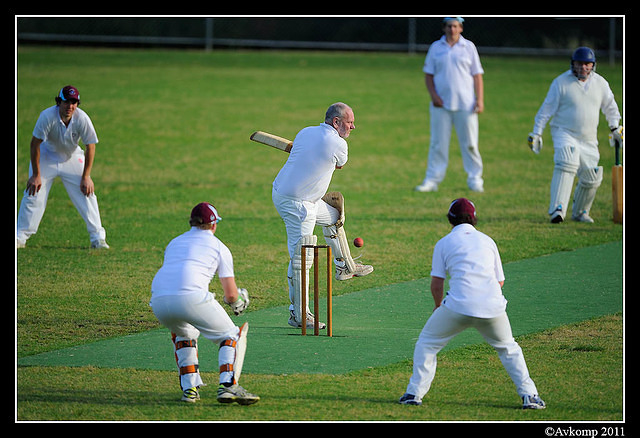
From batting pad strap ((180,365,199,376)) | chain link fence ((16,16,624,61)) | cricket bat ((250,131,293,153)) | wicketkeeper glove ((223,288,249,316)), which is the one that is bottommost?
batting pad strap ((180,365,199,376))

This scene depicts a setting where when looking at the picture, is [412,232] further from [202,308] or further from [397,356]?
[202,308]

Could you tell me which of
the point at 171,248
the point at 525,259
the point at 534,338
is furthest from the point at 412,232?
the point at 171,248

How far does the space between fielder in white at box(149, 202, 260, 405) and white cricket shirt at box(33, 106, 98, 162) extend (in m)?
5.73

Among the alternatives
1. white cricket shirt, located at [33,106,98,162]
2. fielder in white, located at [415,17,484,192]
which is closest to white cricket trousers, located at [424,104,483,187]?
fielder in white, located at [415,17,484,192]

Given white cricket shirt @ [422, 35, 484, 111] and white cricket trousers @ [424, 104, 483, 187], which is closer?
white cricket shirt @ [422, 35, 484, 111]

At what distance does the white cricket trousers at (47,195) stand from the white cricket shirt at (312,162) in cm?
471

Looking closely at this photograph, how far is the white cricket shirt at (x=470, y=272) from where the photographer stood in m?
7.31

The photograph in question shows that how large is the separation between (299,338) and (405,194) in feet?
30.4

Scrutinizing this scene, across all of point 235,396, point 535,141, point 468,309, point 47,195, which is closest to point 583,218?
point 535,141

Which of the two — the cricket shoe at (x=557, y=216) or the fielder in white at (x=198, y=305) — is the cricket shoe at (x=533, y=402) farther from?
the cricket shoe at (x=557, y=216)

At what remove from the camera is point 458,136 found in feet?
59.7

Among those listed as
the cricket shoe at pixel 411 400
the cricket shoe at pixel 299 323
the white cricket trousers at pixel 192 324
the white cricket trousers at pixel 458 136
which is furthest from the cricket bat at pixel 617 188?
the white cricket trousers at pixel 192 324

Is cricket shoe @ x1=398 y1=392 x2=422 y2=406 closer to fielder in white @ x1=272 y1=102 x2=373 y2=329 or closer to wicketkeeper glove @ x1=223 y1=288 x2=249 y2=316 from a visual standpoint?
wicketkeeper glove @ x1=223 y1=288 x2=249 y2=316

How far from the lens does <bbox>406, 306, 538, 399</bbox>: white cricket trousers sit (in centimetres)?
737
